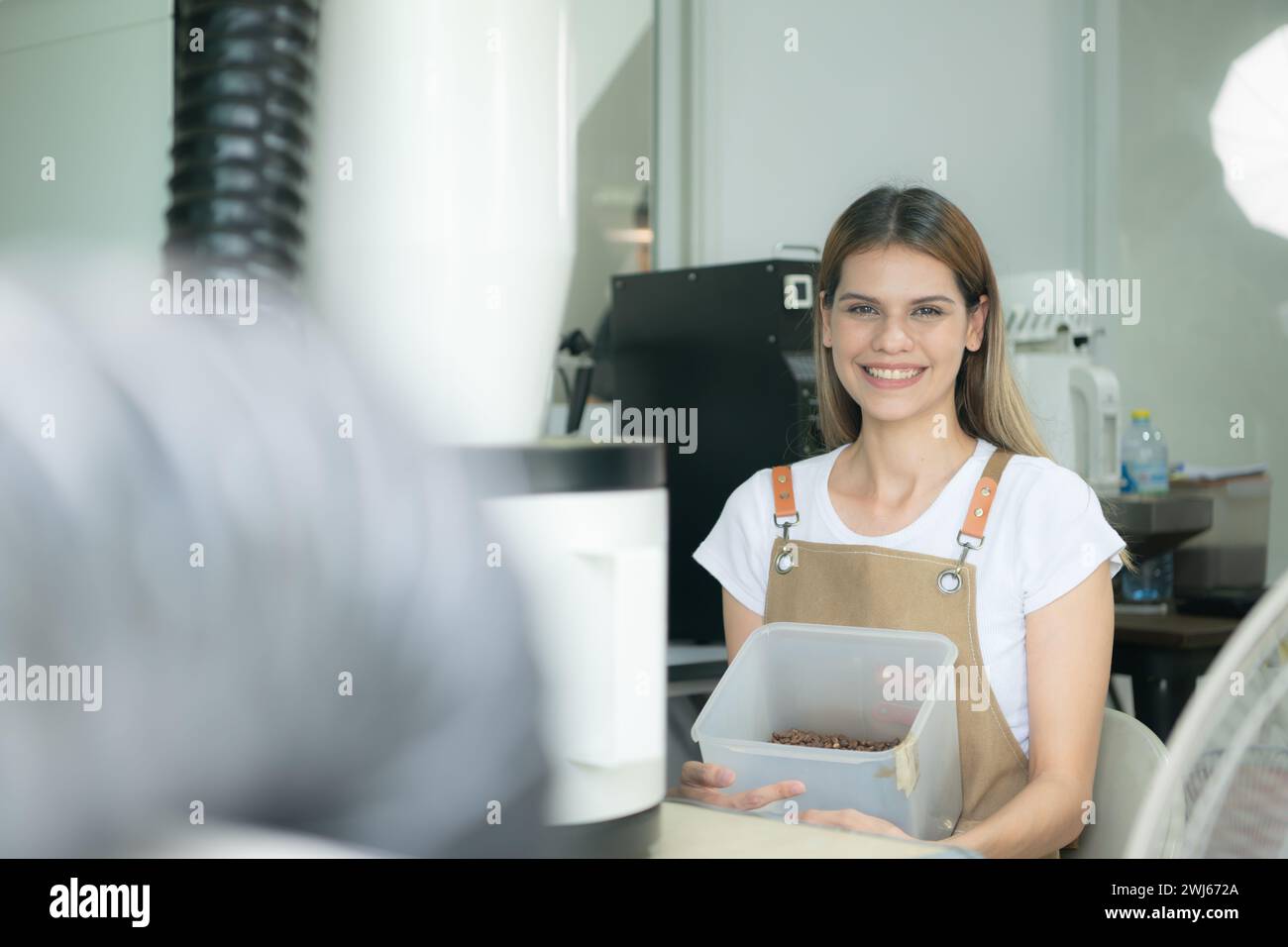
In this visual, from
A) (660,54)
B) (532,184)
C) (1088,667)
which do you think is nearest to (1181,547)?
(660,54)

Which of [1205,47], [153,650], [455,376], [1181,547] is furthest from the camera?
[1205,47]

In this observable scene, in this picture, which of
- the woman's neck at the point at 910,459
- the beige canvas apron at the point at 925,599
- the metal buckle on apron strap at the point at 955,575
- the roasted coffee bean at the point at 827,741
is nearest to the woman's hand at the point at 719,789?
Result: the roasted coffee bean at the point at 827,741

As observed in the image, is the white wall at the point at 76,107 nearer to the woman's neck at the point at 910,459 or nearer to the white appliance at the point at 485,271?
the white appliance at the point at 485,271

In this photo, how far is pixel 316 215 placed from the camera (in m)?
0.58

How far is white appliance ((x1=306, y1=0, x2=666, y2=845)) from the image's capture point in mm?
564

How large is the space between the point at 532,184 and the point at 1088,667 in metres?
0.97

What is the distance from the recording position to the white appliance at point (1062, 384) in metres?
2.89

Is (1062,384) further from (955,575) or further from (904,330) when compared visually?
(955,575)

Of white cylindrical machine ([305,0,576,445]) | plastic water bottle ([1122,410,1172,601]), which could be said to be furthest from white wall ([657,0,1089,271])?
white cylindrical machine ([305,0,576,445])

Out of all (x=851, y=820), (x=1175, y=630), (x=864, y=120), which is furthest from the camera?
(x=864, y=120)

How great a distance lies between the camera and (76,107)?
4.90ft

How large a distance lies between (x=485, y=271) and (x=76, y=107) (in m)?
1.14

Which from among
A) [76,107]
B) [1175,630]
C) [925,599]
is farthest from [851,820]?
[1175,630]

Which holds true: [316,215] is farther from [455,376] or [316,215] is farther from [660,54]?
[660,54]
